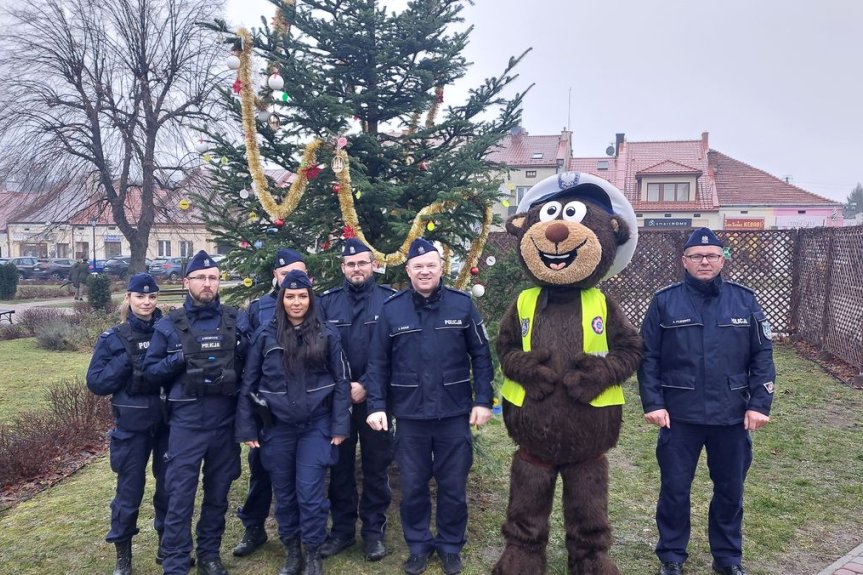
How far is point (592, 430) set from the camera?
137 inches

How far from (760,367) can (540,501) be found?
164 centimetres

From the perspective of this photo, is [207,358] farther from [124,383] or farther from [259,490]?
[259,490]

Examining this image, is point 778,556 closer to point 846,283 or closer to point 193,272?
point 193,272

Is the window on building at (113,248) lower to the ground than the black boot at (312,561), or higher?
higher

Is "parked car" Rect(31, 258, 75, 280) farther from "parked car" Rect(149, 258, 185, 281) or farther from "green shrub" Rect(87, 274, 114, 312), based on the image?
"green shrub" Rect(87, 274, 114, 312)

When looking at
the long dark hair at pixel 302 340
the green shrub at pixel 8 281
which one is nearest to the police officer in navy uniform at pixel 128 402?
the long dark hair at pixel 302 340

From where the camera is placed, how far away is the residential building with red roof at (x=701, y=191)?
35750 mm

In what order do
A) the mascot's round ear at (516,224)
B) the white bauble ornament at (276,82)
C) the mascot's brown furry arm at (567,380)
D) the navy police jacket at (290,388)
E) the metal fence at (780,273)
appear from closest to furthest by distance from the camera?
1. the mascot's brown furry arm at (567,380)
2. the navy police jacket at (290,388)
3. the mascot's round ear at (516,224)
4. the white bauble ornament at (276,82)
5. the metal fence at (780,273)

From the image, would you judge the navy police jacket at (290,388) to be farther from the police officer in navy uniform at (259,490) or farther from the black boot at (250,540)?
the black boot at (250,540)

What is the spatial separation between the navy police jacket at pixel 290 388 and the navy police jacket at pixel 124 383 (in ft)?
2.01

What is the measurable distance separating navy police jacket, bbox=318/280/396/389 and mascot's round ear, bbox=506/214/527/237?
990mm

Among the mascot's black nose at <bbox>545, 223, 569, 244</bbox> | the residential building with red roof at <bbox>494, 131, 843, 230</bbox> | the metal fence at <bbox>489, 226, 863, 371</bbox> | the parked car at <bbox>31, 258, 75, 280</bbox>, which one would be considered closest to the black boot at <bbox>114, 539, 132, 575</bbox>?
the mascot's black nose at <bbox>545, 223, 569, 244</bbox>

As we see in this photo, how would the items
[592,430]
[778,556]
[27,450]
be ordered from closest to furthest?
[592,430]
[778,556]
[27,450]

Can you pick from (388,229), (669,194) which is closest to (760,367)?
(388,229)
